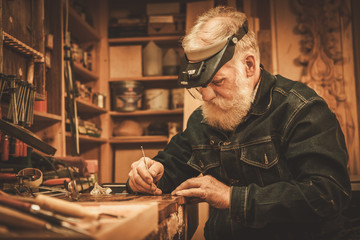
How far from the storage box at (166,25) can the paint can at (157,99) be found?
690 mm

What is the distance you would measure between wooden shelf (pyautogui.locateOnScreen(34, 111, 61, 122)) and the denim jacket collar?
162 centimetres

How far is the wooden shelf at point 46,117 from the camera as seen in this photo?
2.49 meters

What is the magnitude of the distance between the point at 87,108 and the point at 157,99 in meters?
0.80

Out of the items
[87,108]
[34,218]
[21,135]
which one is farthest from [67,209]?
[87,108]

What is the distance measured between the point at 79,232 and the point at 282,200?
791 mm

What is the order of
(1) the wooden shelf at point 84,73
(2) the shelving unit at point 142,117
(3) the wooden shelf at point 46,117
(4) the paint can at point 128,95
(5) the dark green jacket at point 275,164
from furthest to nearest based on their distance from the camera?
(2) the shelving unit at point 142,117, (4) the paint can at point 128,95, (1) the wooden shelf at point 84,73, (3) the wooden shelf at point 46,117, (5) the dark green jacket at point 275,164

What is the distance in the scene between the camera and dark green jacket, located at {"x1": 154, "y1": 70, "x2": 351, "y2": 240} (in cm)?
112

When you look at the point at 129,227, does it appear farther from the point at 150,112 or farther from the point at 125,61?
the point at 125,61

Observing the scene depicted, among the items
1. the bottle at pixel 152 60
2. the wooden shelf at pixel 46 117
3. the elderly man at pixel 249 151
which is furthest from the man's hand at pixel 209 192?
the bottle at pixel 152 60

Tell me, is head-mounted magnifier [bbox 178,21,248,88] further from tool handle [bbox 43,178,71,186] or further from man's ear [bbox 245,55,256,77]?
tool handle [bbox 43,178,71,186]

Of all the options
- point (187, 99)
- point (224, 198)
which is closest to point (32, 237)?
point (224, 198)

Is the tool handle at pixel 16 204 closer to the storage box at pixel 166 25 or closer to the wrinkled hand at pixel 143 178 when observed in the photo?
the wrinkled hand at pixel 143 178

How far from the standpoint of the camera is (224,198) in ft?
3.86

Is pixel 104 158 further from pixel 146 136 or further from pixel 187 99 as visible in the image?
pixel 187 99
